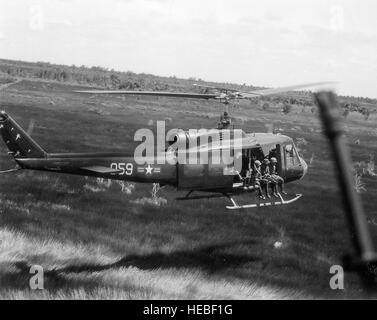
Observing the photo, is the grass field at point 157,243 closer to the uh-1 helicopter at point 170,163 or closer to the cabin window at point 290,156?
the uh-1 helicopter at point 170,163

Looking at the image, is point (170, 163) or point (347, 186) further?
point (170, 163)

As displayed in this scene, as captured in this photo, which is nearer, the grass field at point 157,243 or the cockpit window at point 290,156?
the grass field at point 157,243

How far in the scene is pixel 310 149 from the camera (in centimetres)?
3969

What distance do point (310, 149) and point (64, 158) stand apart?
102ft

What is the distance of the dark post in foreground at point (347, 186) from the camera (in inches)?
73.3

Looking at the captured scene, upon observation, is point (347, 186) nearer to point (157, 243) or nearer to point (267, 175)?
point (267, 175)

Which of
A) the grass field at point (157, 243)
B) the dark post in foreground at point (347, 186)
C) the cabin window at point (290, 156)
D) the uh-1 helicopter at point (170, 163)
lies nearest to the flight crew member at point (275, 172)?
the uh-1 helicopter at point (170, 163)

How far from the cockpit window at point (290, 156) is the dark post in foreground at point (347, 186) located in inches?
504

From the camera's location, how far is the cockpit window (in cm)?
1463

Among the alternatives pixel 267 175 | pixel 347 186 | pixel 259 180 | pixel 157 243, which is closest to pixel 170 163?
pixel 259 180

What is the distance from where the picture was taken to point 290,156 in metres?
14.8

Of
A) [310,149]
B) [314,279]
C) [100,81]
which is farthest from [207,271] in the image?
[100,81]

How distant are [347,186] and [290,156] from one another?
1315 cm
